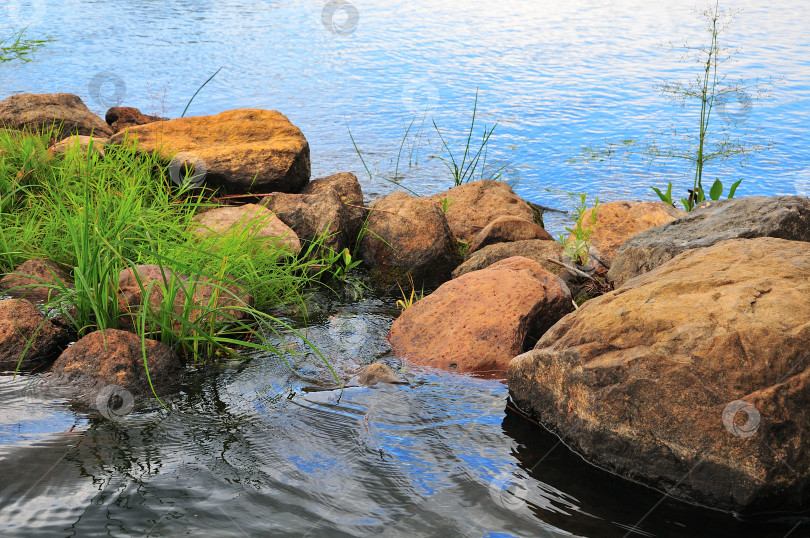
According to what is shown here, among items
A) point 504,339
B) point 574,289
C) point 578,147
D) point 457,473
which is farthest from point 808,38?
point 457,473

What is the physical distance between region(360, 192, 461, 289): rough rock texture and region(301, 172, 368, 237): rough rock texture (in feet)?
0.36

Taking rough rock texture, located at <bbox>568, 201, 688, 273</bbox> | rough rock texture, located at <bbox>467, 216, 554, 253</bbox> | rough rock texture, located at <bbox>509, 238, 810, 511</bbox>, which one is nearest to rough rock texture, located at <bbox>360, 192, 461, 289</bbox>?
rough rock texture, located at <bbox>467, 216, 554, 253</bbox>

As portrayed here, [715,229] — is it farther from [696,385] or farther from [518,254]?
[696,385]

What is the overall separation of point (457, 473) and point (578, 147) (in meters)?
8.02

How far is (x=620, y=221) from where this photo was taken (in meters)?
6.00

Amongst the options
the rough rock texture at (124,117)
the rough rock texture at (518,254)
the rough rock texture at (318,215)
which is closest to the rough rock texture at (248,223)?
the rough rock texture at (318,215)

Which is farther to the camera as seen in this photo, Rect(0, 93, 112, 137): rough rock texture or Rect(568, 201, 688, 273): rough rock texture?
Rect(0, 93, 112, 137): rough rock texture

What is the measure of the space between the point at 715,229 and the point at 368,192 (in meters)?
4.51

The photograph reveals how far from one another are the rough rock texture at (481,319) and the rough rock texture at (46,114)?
4.00 metres

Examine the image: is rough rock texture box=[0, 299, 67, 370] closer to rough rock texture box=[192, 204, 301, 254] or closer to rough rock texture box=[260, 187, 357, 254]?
rough rock texture box=[192, 204, 301, 254]

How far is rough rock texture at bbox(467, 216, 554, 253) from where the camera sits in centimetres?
599

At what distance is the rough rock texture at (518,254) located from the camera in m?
5.59

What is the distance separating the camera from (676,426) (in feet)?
10.0

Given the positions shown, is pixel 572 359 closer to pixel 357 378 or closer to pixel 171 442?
pixel 357 378
